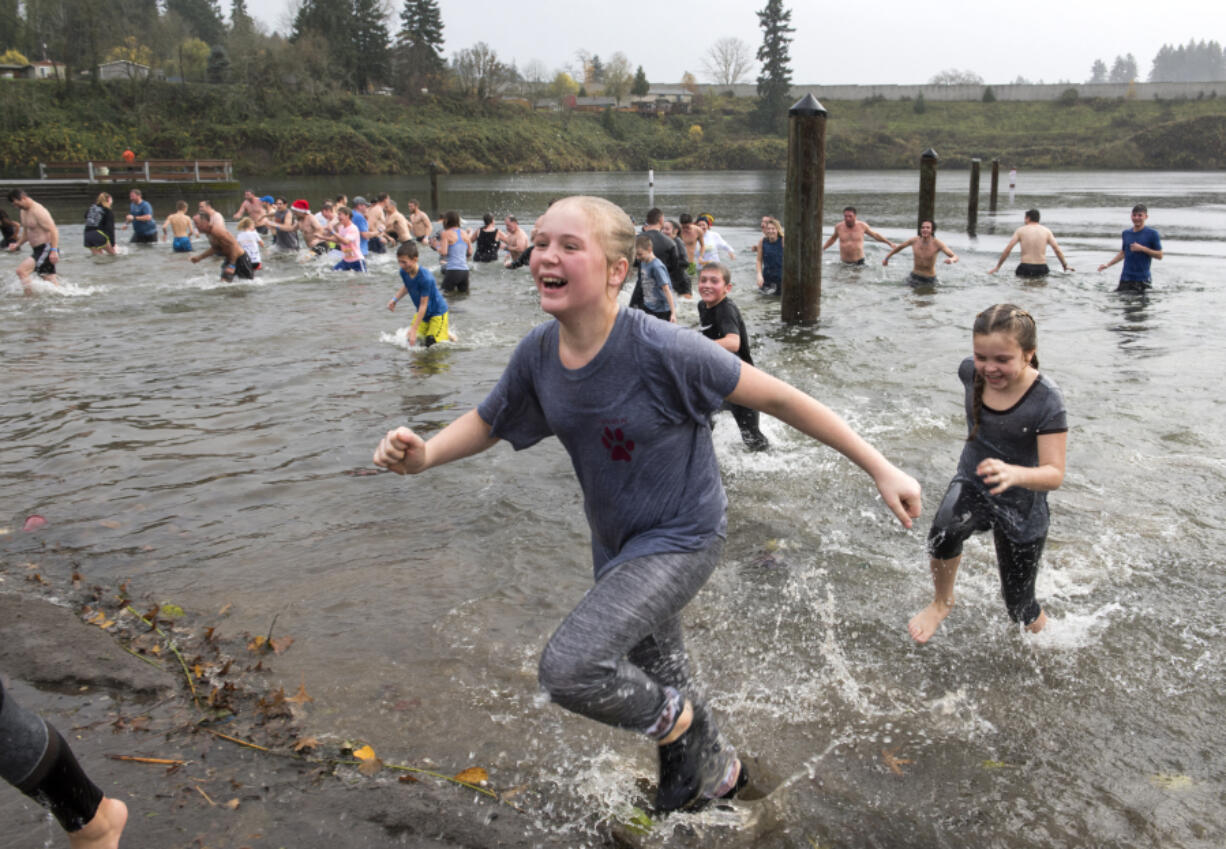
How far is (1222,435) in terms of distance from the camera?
7.80 meters

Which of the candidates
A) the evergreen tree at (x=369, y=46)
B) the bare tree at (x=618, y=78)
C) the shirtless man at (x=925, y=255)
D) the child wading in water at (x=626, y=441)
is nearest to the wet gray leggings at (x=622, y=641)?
the child wading in water at (x=626, y=441)

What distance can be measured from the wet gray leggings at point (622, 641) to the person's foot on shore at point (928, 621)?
196 centimetres

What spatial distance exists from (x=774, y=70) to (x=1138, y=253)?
9428 centimetres

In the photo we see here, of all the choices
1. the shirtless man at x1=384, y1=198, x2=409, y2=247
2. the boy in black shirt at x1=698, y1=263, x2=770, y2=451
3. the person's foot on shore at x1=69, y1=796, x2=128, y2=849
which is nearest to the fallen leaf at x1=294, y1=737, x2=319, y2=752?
the person's foot on shore at x1=69, y1=796, x2=128, y2=849

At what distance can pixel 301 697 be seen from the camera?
389cm

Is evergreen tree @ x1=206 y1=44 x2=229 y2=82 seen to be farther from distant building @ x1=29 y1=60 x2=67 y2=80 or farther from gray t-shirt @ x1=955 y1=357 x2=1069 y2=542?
gray t-shirt @ x1=955 y1=357 x2=1069 y2=542

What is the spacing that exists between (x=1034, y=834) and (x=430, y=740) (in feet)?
7.21

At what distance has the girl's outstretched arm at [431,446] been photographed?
2.73m

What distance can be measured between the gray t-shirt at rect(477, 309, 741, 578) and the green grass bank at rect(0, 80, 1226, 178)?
5504 cm

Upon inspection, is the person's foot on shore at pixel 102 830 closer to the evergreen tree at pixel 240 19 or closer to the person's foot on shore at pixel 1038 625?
the person's foot on shore at pixel 1038 625

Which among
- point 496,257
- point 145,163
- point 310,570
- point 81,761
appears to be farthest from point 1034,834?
point 145,163

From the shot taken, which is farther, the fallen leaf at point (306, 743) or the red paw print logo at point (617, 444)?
the fallen leaf at point (306, 743)

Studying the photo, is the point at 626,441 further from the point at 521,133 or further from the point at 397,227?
Result: the point at 521,133

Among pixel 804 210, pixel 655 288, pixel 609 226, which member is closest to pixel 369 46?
pixel 804 210
